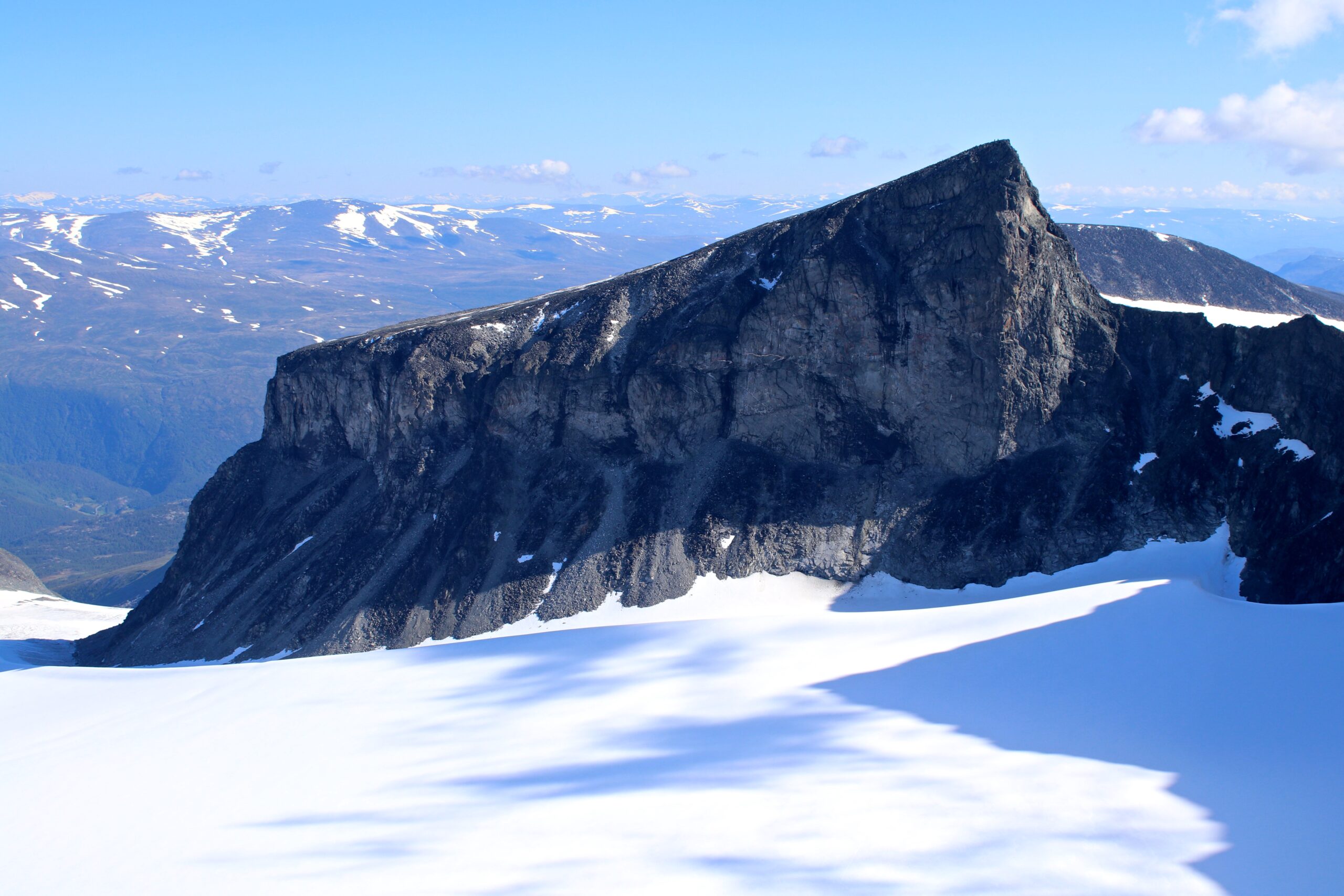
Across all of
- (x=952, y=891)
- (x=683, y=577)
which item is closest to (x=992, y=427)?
(x=683, y=577)

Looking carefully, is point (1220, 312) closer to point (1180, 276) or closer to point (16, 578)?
point (1180, 276)

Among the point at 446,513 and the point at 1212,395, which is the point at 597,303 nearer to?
the point at 446,513

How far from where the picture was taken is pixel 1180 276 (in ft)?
297

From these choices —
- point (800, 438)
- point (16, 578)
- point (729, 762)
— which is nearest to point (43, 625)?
point (16, 578)

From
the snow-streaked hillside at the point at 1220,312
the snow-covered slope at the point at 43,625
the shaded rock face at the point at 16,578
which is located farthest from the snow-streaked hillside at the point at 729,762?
the shaded rock face at the point at 16,578

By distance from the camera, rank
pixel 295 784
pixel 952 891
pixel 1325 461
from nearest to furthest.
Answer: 1. pixel 952 891
2. pixel 295 784
3. pixel 1325 461

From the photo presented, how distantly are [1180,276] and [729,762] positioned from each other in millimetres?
95579

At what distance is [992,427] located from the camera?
161 feet

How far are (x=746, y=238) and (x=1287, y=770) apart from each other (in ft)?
161

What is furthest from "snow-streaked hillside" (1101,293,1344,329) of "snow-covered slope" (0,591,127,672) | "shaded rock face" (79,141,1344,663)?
"snow-covered slope" (0,591,127,672)

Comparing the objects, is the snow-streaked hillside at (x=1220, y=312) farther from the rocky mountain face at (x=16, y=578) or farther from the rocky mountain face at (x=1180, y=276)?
the rocky mountain face at (x=16, y=578)

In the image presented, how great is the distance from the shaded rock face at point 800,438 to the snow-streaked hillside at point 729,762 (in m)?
21.5

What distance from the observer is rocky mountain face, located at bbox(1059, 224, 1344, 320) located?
86000mm

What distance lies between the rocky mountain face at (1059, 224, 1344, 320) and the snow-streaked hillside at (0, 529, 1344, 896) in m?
72.5
